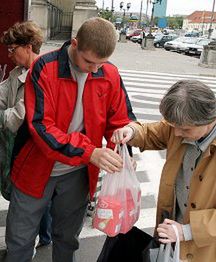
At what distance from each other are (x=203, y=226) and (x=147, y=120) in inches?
244

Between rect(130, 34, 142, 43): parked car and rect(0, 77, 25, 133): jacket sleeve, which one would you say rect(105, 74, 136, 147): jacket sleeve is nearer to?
rect(0, 77, 25, 133): jacket sleeve

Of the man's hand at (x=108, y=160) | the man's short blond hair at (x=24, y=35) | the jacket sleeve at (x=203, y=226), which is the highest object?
the man's short blond hair at (x=24, y=35)

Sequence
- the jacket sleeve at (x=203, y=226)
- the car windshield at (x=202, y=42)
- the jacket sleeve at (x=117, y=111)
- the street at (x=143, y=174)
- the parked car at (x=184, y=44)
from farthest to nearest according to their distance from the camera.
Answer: the car windshield at (x=202, y=42) < the parked car at (x=184, y=44) < the street at (x=143, y=174) < the jacket sleeve at (x=117, y=111) < the jacket sleeve at (x=203, y=226)

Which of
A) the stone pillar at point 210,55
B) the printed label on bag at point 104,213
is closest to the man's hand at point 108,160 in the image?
the printed label on bag at point 104,213

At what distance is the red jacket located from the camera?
197 cm

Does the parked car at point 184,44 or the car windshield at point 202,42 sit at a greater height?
the car windshield at point 202,42

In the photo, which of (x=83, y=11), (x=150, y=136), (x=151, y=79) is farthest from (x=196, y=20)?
(x=150, y=136)

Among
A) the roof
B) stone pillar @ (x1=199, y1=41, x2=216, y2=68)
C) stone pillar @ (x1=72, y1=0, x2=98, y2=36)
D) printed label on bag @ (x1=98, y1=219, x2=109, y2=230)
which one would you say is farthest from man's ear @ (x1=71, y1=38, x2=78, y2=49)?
the roof

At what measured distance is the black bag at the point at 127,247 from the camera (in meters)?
2.14

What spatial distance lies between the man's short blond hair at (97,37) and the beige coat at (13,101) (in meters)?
0.61

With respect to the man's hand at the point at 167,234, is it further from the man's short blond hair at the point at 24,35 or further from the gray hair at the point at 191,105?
the man's short blond hair at the point at 24,35

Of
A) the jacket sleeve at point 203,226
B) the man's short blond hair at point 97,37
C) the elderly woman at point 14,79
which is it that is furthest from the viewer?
the elderly woman at point 14,79

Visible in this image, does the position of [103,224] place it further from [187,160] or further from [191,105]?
[191,105]

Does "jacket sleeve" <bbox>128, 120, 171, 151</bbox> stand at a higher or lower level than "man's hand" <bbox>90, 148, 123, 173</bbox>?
higher
